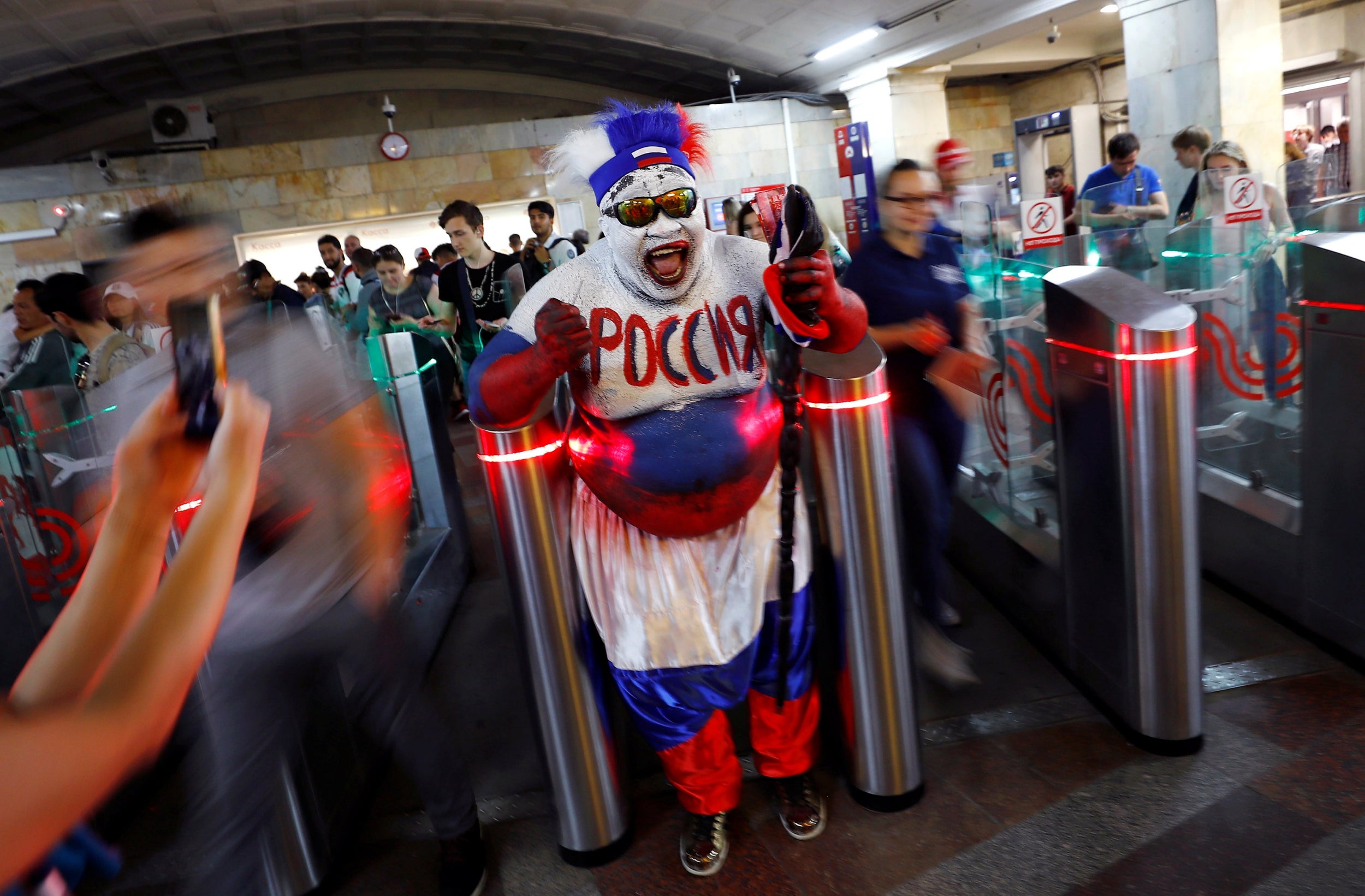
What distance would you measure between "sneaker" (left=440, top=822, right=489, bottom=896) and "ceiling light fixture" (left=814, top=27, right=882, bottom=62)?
40.2 feet

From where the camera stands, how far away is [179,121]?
13.4 m

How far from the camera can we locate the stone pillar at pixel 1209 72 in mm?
8086

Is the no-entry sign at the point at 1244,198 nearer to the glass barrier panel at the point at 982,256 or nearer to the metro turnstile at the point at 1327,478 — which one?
the glass barrier panel at the point at 982,256

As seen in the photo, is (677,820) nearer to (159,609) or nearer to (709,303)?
(709,303)

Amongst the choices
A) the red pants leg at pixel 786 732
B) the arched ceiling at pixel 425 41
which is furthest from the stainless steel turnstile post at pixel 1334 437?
the arched ceiling at pixel 425 41

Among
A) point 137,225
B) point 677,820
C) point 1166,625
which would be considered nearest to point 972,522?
point 1166,625

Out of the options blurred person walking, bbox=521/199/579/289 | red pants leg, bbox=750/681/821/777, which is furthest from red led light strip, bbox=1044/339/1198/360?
blurred person walking, bbox=521/199/579/289

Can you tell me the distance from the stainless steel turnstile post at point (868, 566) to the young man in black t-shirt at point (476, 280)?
2634mm

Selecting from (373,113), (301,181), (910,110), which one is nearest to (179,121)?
(301,181)

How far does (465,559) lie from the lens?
431 cm

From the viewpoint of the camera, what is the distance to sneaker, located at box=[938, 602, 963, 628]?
2906mm

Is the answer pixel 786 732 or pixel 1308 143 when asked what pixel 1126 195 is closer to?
pixel 786 732

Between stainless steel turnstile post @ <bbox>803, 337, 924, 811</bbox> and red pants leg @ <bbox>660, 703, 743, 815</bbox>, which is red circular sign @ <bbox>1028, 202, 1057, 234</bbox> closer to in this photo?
stainless steel turnstile post @ <bbox>803, 337, 924, 811</bbox>

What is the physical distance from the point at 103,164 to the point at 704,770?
1376 cm
